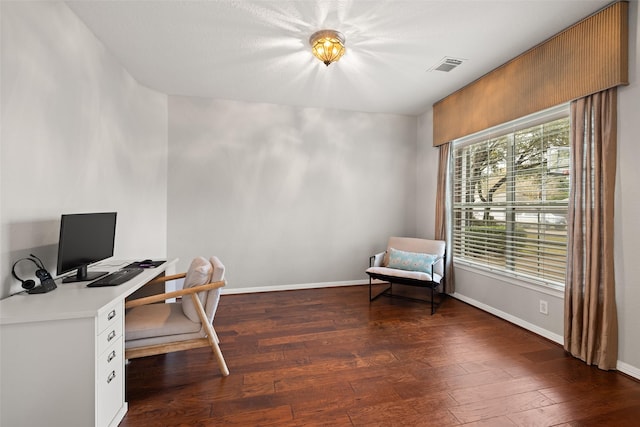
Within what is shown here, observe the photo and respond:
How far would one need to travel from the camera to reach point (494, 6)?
2.21 meters

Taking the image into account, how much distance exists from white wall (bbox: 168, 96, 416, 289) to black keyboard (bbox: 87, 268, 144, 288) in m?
1.81

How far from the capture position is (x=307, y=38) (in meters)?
2.64

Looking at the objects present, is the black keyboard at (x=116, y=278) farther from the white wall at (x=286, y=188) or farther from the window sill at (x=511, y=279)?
the window sill at (x=511, y=279)

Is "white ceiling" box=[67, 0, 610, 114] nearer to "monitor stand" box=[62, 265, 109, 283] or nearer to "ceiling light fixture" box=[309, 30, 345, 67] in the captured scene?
"ceiling light fixture" box=[309, 30, 345, 67]

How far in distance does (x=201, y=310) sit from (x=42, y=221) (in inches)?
47.3

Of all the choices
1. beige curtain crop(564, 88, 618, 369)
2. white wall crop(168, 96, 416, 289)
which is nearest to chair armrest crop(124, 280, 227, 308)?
white wall crop(168, 96, 416, 289)

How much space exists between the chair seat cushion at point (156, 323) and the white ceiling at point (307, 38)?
229 centimetres

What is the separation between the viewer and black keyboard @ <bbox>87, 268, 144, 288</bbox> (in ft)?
6.35

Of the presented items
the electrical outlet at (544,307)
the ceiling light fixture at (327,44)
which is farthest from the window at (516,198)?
the ceiling light fixture at (327,44)

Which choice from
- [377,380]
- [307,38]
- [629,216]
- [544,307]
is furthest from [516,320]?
[307,38]

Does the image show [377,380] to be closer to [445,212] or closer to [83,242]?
[83,242]

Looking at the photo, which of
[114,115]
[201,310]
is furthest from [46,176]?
[201,310]

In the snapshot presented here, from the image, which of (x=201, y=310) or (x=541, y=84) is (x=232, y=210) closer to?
(x=201, y=310)

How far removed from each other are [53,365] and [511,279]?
3790 millimetres
